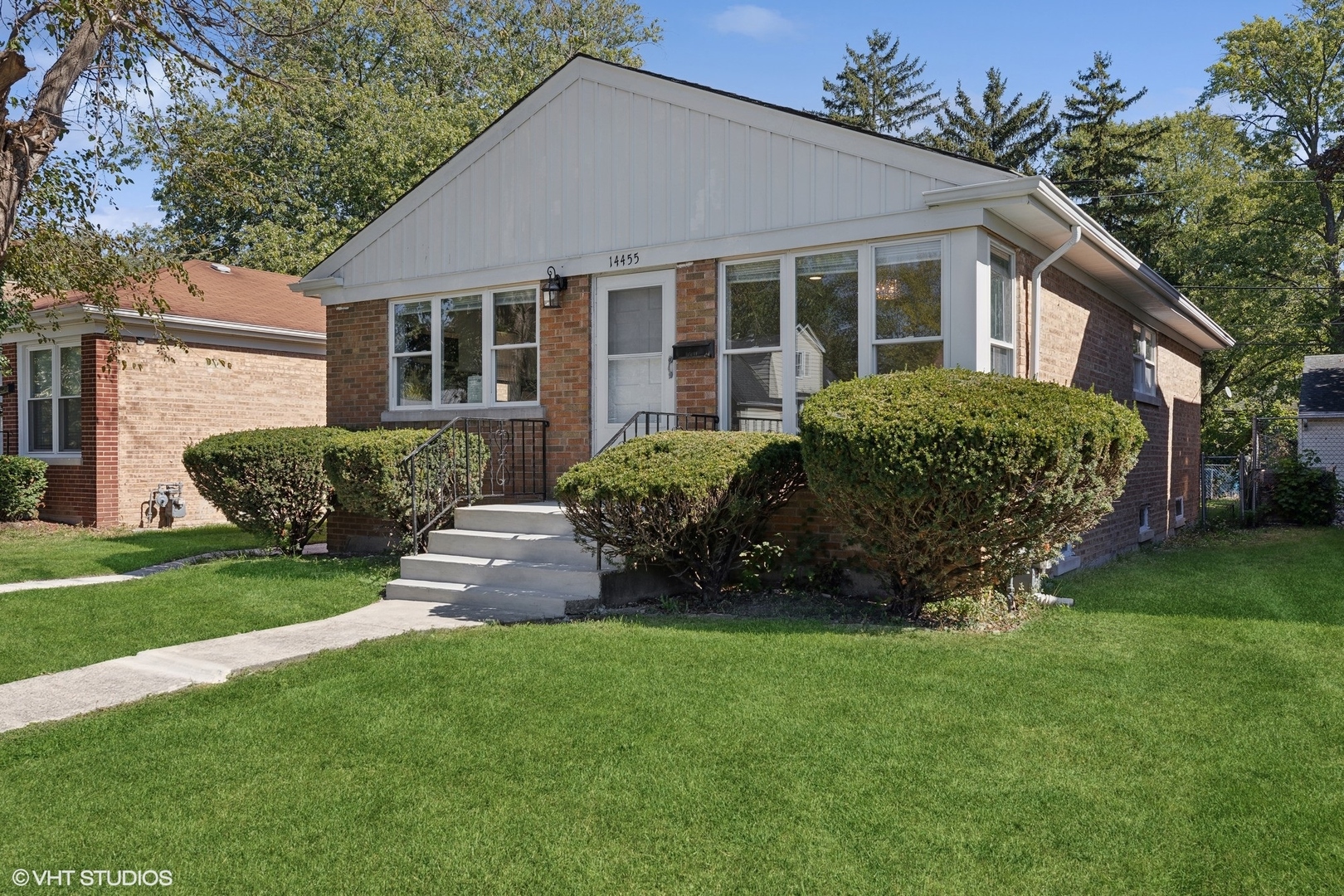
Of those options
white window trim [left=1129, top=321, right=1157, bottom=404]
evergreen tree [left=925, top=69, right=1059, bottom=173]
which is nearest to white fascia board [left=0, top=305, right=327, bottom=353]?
white window trim [left=1129, top=321, right=1157, bottom=404]

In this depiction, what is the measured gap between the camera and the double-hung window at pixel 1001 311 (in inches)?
311

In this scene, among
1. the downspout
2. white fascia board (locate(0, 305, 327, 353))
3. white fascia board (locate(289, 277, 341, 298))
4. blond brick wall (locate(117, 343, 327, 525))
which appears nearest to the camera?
the downspout

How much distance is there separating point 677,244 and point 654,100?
1468mm

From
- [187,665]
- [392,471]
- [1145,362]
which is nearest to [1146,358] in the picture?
[1145,362]

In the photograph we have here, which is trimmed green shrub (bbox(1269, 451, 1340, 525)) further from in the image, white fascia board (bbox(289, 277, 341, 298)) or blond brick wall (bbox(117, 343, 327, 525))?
blond brick wall (bbox(117, 343, 327, 525))

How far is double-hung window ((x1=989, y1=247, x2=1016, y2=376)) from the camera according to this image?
7.90m

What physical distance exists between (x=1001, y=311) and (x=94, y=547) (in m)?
10.7

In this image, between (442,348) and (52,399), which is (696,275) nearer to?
(442,348)

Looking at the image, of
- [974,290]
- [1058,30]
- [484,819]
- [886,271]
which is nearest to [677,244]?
[886,271]

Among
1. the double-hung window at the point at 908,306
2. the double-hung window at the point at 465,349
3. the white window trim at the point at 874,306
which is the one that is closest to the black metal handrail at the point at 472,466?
the double-hung window at the point at 465,349

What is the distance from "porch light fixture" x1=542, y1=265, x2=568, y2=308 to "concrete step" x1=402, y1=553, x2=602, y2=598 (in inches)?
112

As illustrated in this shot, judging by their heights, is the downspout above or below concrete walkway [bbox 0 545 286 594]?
above

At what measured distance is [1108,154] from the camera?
30.5 m

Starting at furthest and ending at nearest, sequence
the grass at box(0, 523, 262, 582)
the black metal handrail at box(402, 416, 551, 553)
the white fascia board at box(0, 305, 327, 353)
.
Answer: the white fascia board at box(0, 305, 327, 353), the grass at box(0, 523, 262, 582), the black metal handrail at box(402, 416, 551, 553)
